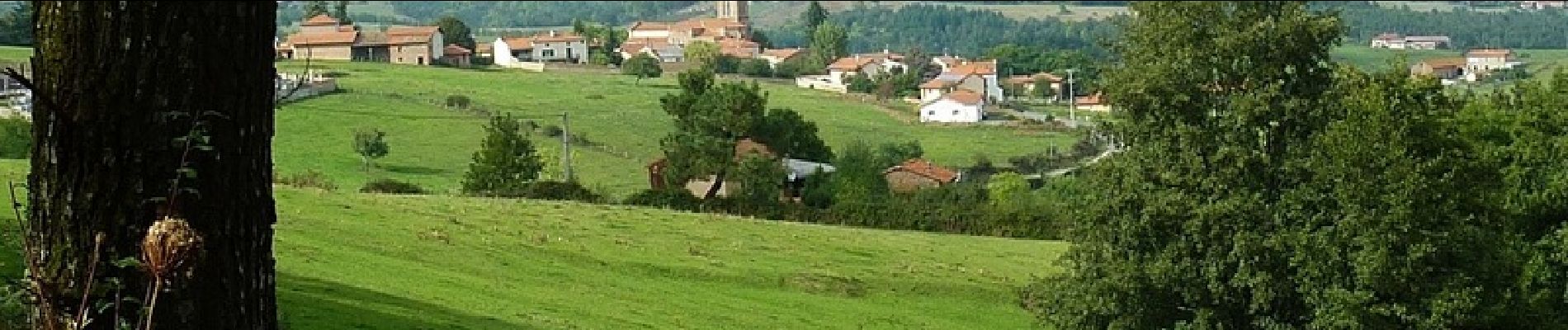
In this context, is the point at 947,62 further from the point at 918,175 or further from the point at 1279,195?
the point at 1279,195

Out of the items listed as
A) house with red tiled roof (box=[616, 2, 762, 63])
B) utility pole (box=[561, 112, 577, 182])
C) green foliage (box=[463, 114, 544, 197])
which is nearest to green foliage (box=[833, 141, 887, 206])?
utility pole (box=[561, 112, 577, 182])

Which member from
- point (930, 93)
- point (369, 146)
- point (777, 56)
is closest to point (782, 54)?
point (777, 56)

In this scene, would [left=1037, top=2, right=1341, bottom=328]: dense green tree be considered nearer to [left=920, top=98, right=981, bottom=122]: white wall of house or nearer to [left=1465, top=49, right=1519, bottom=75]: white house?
[left=1465, top=49, right=1519, bottom=75]: white house

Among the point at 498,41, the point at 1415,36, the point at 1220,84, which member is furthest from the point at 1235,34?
the point at 1415,36

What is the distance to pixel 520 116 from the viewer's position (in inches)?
2608

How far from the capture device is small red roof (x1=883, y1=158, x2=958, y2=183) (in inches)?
2247

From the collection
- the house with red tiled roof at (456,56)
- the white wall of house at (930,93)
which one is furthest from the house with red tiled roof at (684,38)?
the white wall of house at (930,93)

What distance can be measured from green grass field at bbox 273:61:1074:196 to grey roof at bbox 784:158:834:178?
471 cm

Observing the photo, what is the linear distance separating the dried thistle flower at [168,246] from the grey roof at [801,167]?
153 feet

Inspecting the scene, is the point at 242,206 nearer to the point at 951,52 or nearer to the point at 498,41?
the point at 498,41

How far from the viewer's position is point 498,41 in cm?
10856

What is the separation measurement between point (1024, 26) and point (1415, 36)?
5644 centimetres

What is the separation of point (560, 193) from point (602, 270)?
44.5 feet

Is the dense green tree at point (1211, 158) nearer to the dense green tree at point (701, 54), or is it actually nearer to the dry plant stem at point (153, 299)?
the dry plant stem at point (153, 299)
